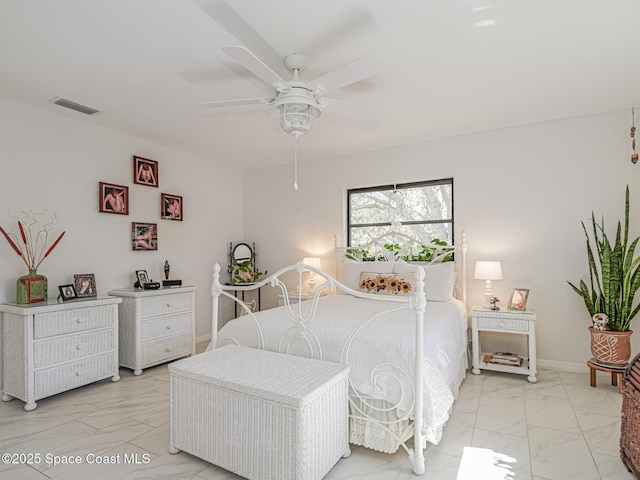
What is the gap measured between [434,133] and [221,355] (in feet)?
10.2

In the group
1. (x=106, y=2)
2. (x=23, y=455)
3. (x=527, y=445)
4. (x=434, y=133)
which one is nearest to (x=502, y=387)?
(x=527, y=445)

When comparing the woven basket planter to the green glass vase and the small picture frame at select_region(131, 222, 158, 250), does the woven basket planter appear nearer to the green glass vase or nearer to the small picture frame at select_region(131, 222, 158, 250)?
the small picture frame at select_region(131, 222, 158, 250)

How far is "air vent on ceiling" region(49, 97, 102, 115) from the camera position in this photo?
3029 mm

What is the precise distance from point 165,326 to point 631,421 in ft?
12.4

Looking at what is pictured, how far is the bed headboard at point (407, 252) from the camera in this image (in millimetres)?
3885

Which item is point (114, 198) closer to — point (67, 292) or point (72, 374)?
point (67, 292)

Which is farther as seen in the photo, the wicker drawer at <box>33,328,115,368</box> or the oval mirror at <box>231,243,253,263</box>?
the oval mirror at <box>231,243,253,263</box>

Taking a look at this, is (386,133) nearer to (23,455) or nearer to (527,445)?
(527,445)

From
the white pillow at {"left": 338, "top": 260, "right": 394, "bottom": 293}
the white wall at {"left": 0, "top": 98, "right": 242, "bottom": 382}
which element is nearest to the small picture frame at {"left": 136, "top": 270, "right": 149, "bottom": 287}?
the white wall at {"left": 0, "top": 98, "right": 242, "bottom": 382}

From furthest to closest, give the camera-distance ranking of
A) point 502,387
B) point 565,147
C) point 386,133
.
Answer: point 386,133 → point 565,147 → point 502,387

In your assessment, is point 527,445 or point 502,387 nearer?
point 527,445

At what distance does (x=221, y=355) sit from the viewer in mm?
2295

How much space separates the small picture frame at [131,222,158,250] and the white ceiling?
1097 millimetres

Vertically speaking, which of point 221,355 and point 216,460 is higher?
point 221,355
